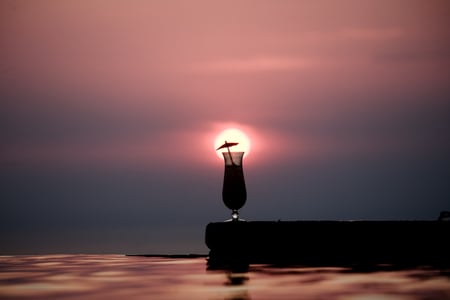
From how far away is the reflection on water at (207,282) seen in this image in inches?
66.2

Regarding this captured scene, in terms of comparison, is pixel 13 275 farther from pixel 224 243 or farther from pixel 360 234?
pixel 360 234

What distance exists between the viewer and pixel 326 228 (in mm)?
2709

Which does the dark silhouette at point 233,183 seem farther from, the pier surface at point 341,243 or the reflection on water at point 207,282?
the reflection on water at point 207,282

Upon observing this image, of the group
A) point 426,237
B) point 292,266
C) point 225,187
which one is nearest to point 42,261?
point 225,187

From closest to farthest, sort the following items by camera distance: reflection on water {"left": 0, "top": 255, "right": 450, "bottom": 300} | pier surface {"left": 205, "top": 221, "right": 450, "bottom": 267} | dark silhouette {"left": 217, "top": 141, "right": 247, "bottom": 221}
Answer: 1. reflection on water {"left": 0, "top": 255, "right": 450, "bottom": 300}
2. pier surface {"left": 205, "top": 221, "right": 450, "bottom": 267}
3. dark silhouette {"left": 217, "top": 141, "right": 247, "bottom": 221}

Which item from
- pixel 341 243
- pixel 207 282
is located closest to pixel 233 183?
pixel 341 243

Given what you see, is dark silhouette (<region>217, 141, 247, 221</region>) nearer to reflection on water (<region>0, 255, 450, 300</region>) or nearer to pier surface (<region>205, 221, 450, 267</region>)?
pier surface (<region>205, 221, 450, 267</region>)

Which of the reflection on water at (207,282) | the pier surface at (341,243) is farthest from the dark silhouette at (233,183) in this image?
the reflection on water at (207,282)

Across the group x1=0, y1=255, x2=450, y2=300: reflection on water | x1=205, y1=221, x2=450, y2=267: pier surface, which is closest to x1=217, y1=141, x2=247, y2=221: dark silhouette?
x1=205, y1=221, x2=450, y2=267: pier surface

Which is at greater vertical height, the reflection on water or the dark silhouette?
the dark silhouette

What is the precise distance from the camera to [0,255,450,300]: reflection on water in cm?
168

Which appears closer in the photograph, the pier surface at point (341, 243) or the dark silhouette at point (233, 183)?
the pier surface at point (341, 243)

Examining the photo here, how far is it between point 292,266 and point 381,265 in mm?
318

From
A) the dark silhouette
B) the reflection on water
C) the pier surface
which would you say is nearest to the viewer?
the reflection on water
